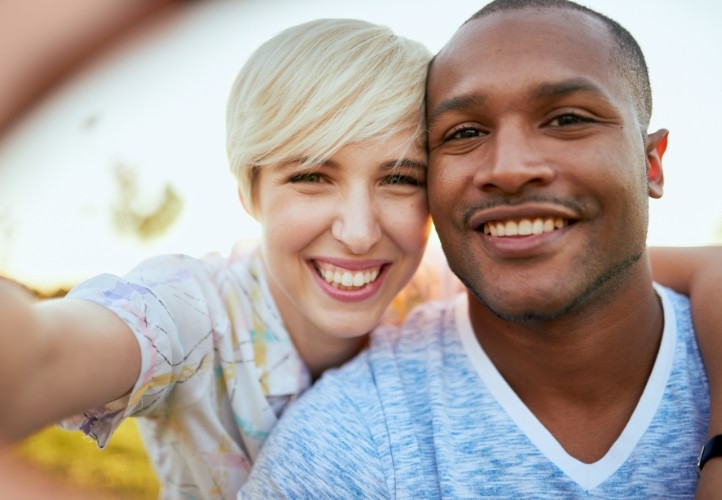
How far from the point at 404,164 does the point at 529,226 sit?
0.45 m

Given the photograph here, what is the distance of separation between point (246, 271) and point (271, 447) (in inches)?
28.7

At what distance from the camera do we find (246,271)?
2.33 metres

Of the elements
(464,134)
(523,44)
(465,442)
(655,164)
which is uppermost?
(523,44)

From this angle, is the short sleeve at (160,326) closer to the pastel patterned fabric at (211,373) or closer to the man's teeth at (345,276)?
the pastel patterned fabric at (211,373)

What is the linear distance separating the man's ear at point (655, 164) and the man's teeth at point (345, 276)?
37.4 inches

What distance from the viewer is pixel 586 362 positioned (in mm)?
1894

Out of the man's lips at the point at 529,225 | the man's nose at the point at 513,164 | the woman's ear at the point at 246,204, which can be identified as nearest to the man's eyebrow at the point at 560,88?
the man's nose at the point at 513,164

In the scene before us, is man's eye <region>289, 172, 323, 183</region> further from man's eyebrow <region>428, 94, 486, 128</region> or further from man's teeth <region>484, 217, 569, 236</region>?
man's teeth <region>484, 217, 569, 236</region>

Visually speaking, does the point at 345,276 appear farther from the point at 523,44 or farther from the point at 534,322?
the point at 523,44

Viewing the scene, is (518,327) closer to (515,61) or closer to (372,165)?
(372,165)

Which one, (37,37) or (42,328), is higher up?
(37,37)

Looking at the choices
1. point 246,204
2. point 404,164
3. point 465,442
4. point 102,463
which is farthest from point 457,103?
point 102,463

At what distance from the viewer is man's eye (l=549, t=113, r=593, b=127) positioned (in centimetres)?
174

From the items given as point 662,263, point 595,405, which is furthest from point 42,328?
point 662,263
